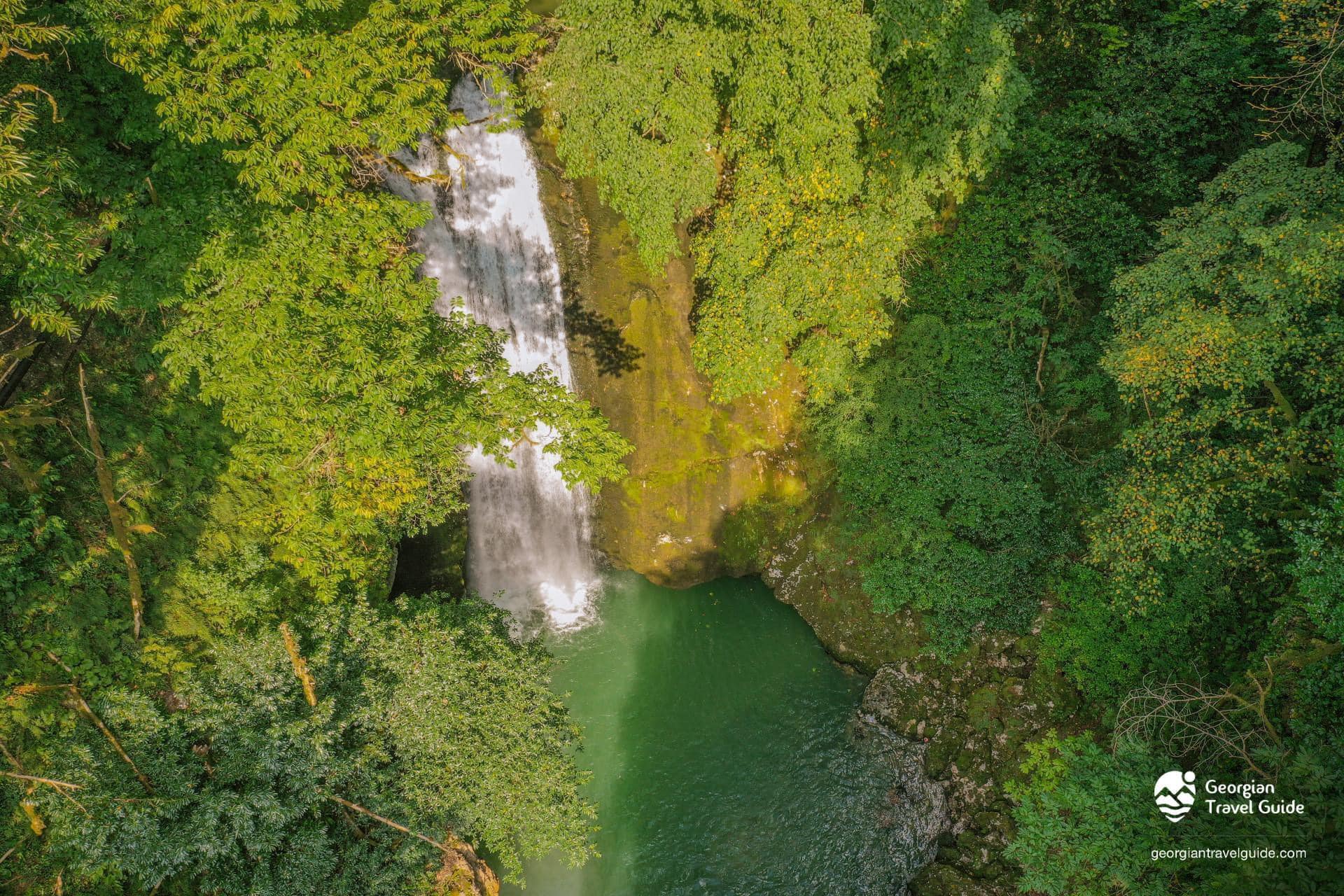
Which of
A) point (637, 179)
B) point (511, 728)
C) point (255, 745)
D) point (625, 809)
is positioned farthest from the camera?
point (625, 809)

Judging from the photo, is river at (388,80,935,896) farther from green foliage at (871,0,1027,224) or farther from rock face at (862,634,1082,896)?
green foliage at (871,0,1027,224)

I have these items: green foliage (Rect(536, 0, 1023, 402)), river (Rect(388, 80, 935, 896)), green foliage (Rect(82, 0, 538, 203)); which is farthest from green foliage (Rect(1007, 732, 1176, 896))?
green foliage (Rect(82, 0, 538, 203))

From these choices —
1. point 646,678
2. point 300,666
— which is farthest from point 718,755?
point 300,666

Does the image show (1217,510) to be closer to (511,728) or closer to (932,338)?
(932,338)

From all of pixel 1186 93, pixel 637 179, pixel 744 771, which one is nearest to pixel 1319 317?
pixel 1186 93

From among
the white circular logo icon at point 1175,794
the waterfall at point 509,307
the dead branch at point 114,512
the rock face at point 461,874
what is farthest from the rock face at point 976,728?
A: the dead branch at point 114,512

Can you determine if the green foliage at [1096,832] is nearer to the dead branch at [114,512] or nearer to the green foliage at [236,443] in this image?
the green foliage at [236,443]

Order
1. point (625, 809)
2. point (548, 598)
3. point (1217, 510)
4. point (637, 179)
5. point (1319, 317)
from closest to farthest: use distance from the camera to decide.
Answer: point (1319, 317), point (1217, 510), point (637, 179), point (625, 809), point (548, 598)
